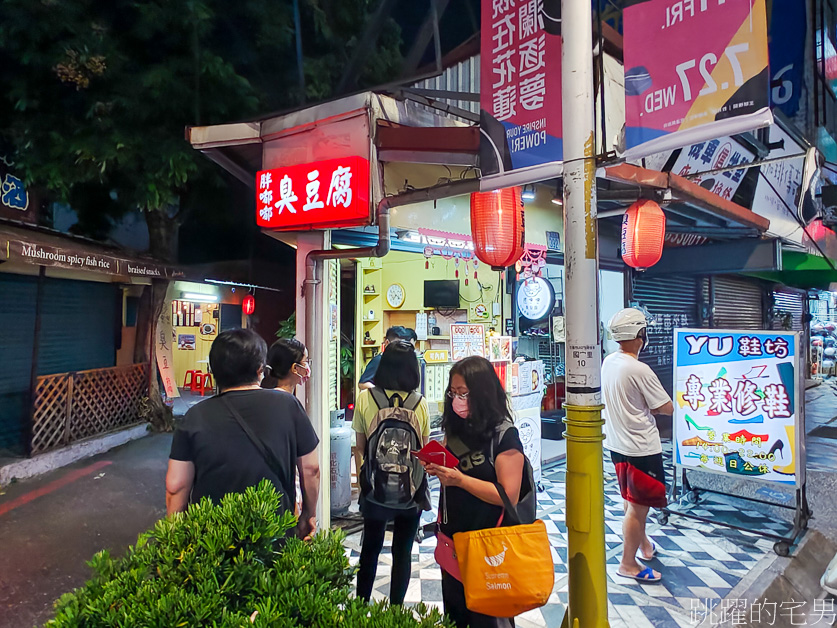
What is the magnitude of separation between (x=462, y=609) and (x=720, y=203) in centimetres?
593

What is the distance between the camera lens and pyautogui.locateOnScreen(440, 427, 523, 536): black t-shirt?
8.69 ft

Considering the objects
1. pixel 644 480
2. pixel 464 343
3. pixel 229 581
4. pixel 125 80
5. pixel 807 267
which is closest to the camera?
pixel 229 581

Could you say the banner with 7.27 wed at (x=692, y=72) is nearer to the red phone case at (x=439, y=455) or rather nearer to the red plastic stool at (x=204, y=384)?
the red phone case at (x=439, y=455)

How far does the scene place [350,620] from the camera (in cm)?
153

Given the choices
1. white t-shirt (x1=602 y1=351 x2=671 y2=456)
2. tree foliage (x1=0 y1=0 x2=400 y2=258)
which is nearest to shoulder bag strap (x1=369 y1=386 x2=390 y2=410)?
white t-shirt (x1=602 y1=351 x2=671 y2=456)

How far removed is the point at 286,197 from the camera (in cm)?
509

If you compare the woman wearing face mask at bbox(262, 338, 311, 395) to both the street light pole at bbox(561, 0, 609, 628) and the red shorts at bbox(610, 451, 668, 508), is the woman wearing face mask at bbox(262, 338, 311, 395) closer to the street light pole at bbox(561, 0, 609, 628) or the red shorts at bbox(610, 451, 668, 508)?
the street light pole at bbox(561, 0, 609, 628)

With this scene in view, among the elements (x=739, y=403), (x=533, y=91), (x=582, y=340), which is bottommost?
(x=739, y=403)

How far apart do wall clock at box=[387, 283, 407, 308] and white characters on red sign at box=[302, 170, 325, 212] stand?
218 inches

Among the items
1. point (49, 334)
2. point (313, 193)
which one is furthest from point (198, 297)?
point (313, 193)

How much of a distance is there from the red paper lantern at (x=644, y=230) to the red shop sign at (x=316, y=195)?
314 centimetres

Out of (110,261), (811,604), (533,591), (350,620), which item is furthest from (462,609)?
(110,261)

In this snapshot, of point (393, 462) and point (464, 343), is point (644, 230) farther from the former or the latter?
point (393, 462)

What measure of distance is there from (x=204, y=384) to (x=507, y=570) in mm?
14837
